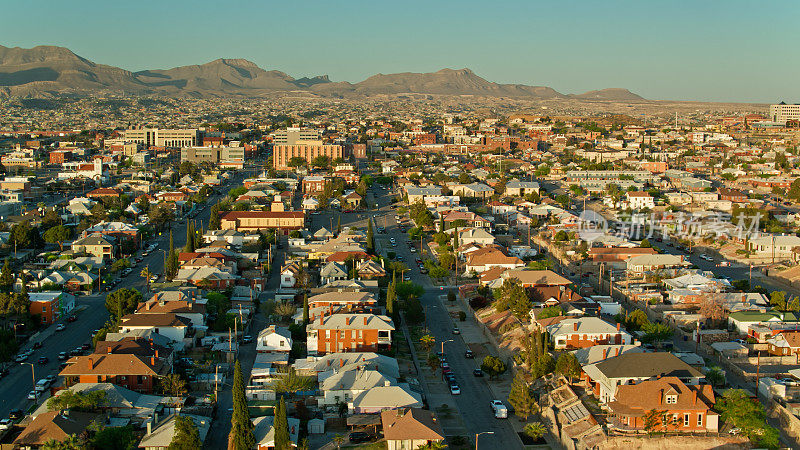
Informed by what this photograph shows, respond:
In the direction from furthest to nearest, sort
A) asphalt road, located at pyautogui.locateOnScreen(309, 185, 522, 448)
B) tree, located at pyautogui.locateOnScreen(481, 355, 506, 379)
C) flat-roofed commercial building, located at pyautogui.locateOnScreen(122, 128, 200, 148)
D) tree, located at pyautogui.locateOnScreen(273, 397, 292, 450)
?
flat-roofed commercial building, located at pyautogui.locateOnScreen(122, 128, 200, 148) → tree, located at pyautogui.locateOnScreen(481, 355, 506, 379) → asphalt road, located at pyautogui.locateOnScreen(309, 185, 522, 448) → tree, located at pyautogui.locateOnScreen(273, 397, 292, 450)

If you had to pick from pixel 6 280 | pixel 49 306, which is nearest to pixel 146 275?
pixel 6 280

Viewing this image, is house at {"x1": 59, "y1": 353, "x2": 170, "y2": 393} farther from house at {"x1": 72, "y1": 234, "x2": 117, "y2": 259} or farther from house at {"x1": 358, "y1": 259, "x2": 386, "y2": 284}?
house at {"x1": 72, "y1": 234, "x2": 117, "y2": 259}

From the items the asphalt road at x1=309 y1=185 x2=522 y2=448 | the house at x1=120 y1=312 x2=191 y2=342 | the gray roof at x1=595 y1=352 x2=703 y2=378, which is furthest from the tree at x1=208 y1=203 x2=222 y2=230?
the gray roof at x1=595 y1=352 x2=703 y2=378

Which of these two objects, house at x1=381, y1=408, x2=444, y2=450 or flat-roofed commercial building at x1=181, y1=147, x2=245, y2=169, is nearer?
house at x1=381, y1=408, x2=444, y2=450

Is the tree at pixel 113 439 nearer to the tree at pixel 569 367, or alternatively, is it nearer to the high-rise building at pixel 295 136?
the tree at pixel 569 367

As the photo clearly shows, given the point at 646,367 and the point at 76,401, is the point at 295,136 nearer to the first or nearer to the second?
the point at 76,401

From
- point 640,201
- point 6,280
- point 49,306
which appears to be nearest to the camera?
point 49,306
